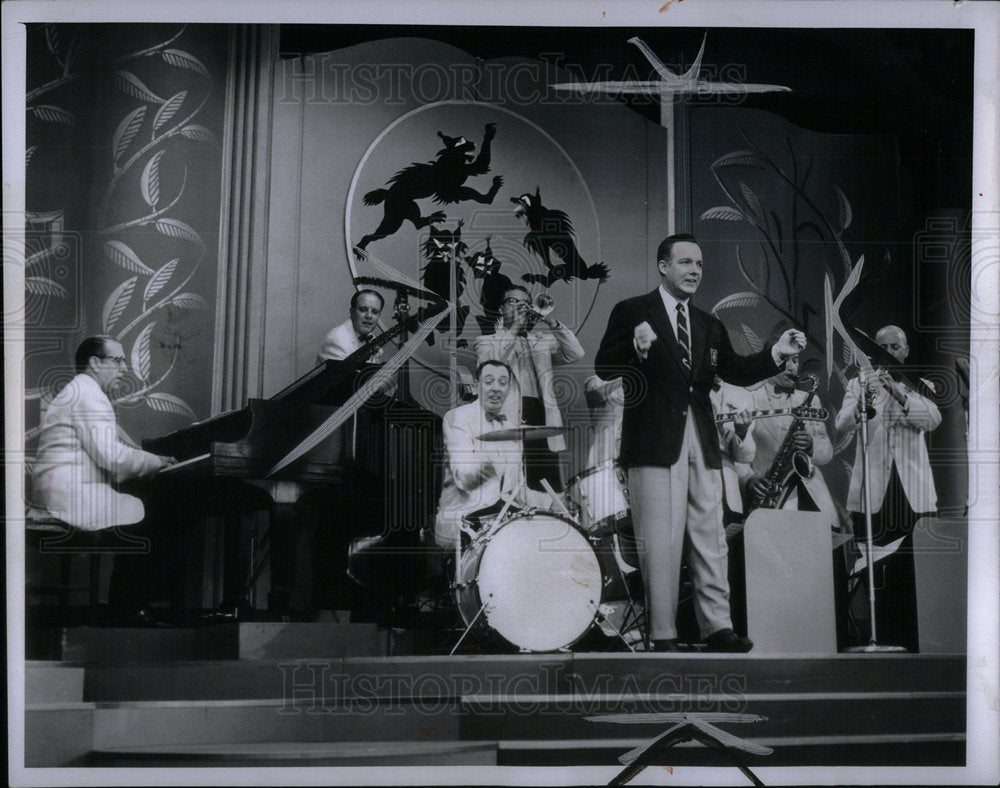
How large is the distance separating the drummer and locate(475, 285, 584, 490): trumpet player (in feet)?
0.15

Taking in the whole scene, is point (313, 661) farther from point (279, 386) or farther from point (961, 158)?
point (961, 158)

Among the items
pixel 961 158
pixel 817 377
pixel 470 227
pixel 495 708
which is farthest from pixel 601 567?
pixel 961 158

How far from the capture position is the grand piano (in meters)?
3.46

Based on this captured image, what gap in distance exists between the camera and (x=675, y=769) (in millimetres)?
3518

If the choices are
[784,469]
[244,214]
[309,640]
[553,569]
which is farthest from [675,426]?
[244,214]

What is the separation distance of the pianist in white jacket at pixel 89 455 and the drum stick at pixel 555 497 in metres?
1.41

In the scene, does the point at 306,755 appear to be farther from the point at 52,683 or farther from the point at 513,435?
the point at 513,435

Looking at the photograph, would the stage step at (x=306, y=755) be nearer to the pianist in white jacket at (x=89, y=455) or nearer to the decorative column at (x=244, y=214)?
the pianist in white jacket at (x=89, y=455)

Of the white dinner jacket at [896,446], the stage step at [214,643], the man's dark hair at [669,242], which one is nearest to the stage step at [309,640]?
the stage step at [214,643]

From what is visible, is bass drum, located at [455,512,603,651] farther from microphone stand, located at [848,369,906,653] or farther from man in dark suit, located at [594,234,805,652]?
microphone stand, located at [848,369,906,653]

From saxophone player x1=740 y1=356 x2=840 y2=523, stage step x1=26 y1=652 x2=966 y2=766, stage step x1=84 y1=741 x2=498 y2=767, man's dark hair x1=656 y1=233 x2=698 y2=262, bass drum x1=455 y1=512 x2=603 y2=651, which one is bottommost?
stage step x1=84 y1=741 x2=498 y2=767

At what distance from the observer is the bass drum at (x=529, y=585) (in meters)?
3.48

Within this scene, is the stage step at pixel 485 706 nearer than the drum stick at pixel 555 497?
Yes

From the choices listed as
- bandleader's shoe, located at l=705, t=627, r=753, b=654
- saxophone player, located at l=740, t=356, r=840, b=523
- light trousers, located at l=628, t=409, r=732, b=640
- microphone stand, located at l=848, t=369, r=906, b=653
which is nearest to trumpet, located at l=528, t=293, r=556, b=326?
light trousers, located at l=628, t=409, r=732, b=640
